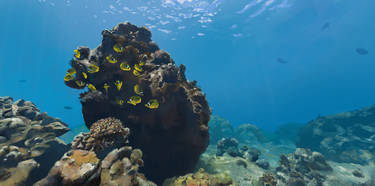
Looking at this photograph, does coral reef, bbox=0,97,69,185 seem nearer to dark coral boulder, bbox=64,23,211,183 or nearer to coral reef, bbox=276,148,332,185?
dark coral boulder, bbox=64,23,211,183

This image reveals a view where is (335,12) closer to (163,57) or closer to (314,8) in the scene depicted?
(314,8)

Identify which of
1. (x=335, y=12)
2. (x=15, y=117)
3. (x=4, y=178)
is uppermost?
(x=335, y=12)

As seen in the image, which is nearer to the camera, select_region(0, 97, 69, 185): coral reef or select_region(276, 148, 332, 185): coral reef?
select_region(0, 97, 69, 185): coral reef

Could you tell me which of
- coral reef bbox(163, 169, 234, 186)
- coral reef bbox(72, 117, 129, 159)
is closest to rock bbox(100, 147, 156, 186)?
coral reef bbox(72, 117, 129, 159)

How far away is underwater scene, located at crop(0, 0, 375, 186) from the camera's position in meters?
5.22

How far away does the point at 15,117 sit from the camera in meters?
6.75

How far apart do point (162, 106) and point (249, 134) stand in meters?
21.7

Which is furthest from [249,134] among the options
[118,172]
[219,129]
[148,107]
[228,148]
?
[118,172]

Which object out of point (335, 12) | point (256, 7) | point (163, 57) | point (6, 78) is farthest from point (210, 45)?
point (6, 78)

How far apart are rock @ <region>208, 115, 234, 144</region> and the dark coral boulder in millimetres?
15849

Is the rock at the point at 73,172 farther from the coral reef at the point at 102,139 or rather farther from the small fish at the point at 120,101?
the small fish at the point at 120,101

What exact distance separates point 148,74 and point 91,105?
2.44 meters

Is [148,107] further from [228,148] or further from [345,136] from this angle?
[345,136]

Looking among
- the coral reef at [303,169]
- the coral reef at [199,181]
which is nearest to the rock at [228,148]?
the coral reef at [303,169]
